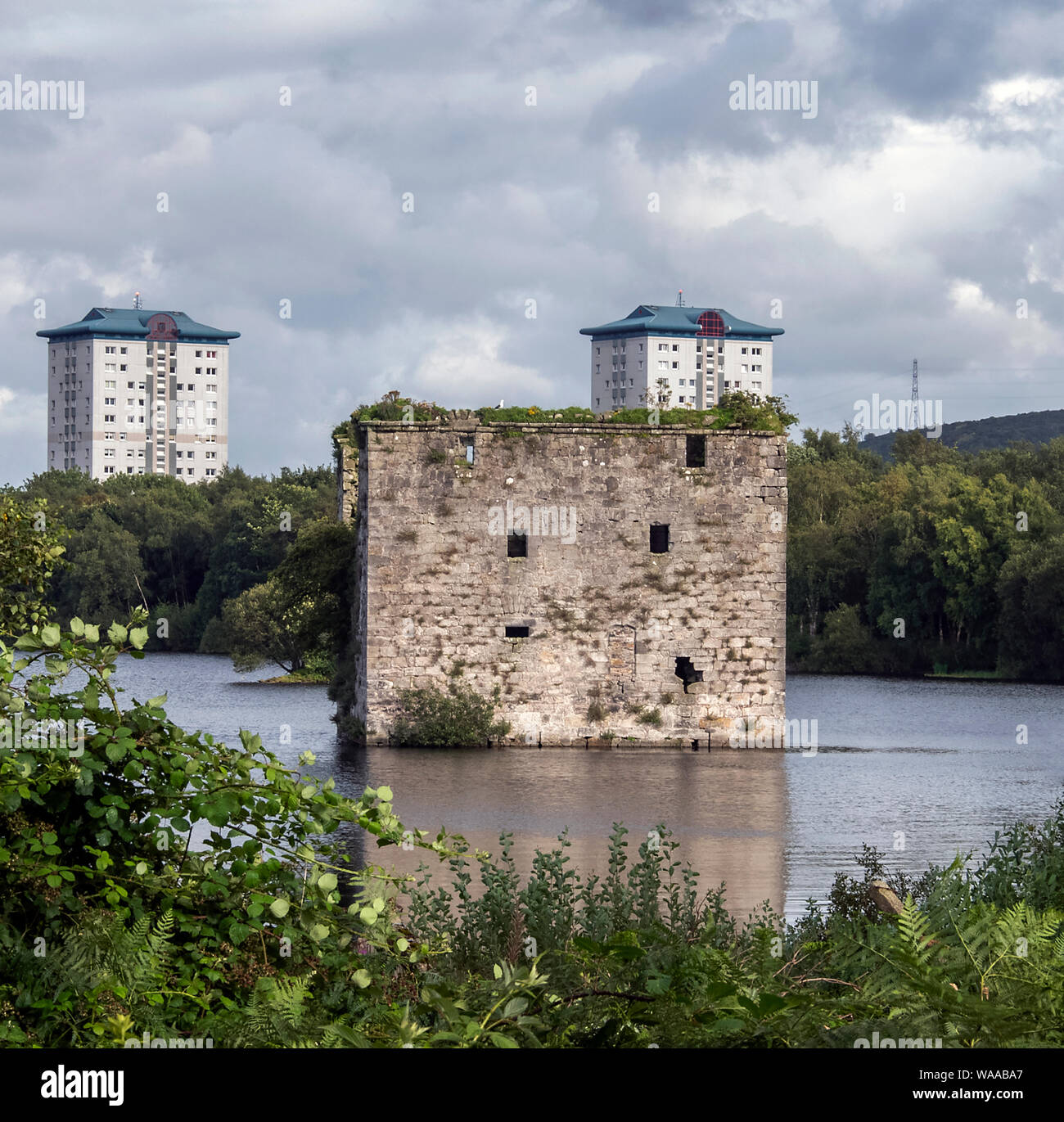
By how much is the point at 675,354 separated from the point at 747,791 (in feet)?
567

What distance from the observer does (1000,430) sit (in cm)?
17975

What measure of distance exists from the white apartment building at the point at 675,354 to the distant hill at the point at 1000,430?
817 inches

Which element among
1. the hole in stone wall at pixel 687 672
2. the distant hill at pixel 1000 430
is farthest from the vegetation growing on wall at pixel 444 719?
the distant hill at pixel 1000 430

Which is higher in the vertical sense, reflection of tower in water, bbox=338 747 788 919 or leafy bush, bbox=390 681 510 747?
leafy bush, bbox=390 681 510 747

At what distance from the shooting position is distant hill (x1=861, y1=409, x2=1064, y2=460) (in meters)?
174

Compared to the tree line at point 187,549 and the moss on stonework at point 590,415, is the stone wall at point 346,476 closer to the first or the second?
the moss on stonework at point 590,415

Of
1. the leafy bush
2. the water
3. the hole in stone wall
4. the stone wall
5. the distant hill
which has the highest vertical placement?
the distant hill

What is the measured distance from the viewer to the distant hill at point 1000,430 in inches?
6850

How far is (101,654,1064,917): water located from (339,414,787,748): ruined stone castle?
100cm

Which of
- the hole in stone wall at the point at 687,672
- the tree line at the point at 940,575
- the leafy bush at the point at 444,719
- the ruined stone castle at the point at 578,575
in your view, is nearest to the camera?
the leafy bush at the point at 444,719

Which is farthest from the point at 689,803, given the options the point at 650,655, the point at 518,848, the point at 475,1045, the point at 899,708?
the point at 899,708

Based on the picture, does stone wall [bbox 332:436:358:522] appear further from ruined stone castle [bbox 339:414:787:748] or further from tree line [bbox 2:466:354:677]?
tree line [bbox 2:466:354:677]

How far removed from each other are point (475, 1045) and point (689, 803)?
51.7ft

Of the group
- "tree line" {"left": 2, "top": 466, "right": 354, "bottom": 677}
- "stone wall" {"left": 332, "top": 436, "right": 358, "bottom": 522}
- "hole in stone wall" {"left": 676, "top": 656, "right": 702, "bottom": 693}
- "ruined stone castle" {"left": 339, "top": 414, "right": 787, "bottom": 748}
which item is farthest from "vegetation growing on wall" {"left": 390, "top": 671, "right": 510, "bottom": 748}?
"tree line" {"left": 2, "top": 466, "right": 354, "bottom": 677}
